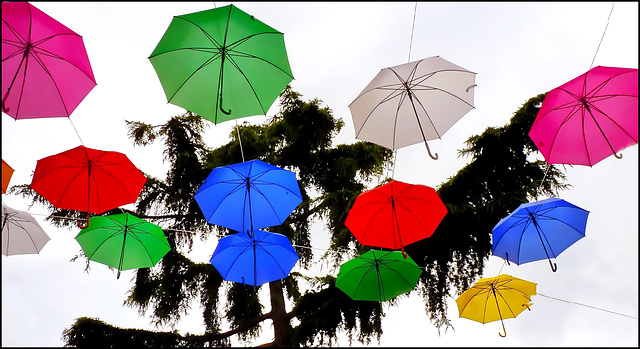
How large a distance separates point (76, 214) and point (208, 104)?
5.49m

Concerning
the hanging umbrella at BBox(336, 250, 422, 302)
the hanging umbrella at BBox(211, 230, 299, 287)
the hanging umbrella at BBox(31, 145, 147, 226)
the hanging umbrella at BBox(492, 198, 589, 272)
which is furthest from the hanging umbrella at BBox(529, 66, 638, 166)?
the hanging umbrella at BBox(31, 145, 147, 226)

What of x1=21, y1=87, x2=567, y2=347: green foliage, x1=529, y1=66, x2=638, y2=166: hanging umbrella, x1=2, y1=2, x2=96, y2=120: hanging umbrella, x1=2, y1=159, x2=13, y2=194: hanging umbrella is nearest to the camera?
x1=2, y1=2, x2=96, y2=120: hanging umbrella

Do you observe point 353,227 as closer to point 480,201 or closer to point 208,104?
point 208,104

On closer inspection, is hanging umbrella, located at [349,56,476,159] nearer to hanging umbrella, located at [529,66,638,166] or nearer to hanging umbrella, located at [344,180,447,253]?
hanging umbrella, located at [344,180,447,253]

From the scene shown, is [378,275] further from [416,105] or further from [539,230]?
[416,105]

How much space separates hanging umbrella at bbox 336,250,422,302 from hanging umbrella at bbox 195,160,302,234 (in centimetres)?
134

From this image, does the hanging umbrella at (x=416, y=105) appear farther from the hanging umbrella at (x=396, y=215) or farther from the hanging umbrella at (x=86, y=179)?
the hanging umbrella at (x=86, y=179)

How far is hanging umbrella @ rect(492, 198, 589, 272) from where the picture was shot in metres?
5.57

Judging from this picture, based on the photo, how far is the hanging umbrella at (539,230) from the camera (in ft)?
18.3

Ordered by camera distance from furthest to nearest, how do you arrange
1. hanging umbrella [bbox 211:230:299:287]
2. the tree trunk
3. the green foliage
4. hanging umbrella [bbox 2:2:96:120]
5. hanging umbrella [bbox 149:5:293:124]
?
the tree trunk
the green foliage
hanging umbrella [bbox 211:230:299:287]
hanging umbrella [bbox 149:5:293:124]
hanging umbrella [bbox 2:2:96:120]

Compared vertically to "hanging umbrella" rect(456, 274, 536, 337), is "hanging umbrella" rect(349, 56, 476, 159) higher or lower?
higher

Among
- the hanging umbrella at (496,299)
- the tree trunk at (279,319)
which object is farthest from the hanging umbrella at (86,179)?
the hanging umbrella at (496,299)

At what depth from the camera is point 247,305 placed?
9.46m

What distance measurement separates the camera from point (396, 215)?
586cm
